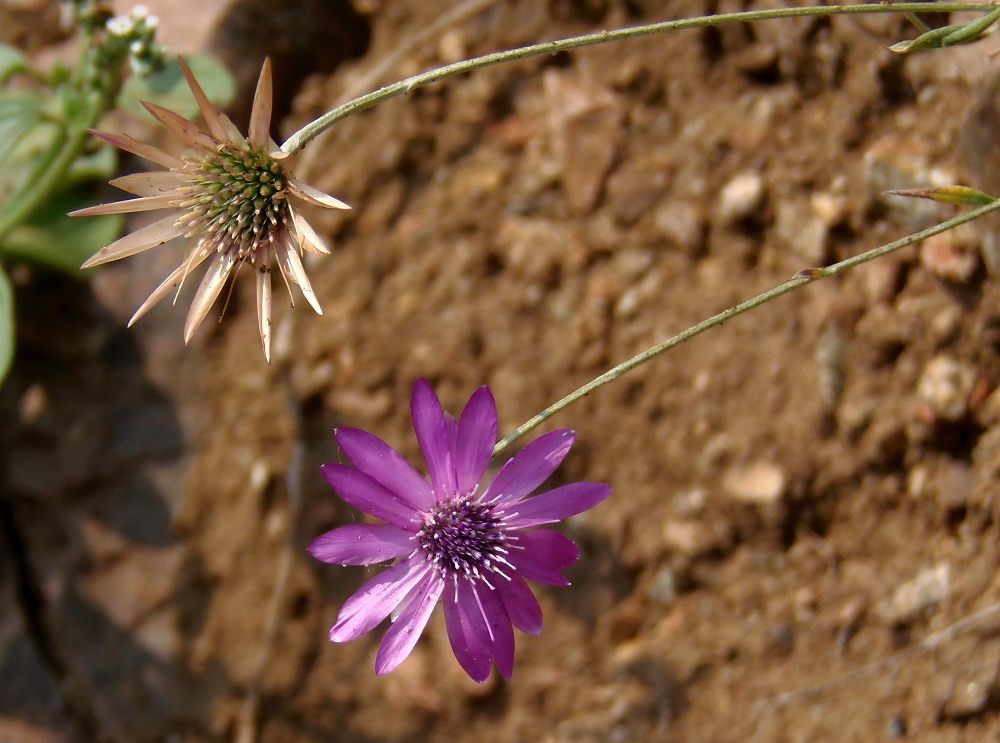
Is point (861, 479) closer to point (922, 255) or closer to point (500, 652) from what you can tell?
point (922, 255)

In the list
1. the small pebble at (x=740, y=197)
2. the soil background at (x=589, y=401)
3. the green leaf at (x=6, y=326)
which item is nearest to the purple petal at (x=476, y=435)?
the soil background at (x=589, y=401)

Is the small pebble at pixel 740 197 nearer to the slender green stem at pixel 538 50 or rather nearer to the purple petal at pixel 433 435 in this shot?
the slender green stem at pixel 538 50

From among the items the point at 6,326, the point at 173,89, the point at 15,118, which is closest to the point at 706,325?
the point at 173,89

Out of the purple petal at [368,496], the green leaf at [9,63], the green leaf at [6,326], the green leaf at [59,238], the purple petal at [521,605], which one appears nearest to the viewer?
the purple petal at [368,496]

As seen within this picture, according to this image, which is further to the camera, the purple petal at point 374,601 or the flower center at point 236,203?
the flower center at point 236,203

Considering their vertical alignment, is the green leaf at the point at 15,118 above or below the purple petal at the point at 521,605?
above

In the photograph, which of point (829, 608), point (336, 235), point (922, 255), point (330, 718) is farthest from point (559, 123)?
point (330, 718)

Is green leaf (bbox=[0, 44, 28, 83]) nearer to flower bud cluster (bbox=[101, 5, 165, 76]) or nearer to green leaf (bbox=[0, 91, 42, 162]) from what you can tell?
green leaf (bbox=[0, 91, 42, 162])
